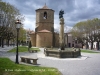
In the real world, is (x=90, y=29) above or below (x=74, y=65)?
above

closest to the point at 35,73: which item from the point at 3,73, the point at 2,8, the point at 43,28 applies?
the point at 3,73

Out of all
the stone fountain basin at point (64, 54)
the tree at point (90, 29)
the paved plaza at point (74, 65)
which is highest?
the tree at point (90, 29)

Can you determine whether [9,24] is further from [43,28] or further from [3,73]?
[3,73]

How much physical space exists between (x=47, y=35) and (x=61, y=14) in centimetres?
2642

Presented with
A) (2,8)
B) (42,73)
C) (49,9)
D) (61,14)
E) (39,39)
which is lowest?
(42,73)

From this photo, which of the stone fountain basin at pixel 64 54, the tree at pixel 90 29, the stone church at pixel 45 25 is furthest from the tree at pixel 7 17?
the tree at pixel 90 29

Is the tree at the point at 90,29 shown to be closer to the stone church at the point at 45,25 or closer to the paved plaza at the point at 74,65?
the stone church at the point at 45,25

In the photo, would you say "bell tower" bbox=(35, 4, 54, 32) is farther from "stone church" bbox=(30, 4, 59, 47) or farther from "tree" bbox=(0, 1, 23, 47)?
"tree" bbox=(0, 1, 23, 47)

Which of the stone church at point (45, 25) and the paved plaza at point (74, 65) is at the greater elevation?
the stone church at point (45, 25)

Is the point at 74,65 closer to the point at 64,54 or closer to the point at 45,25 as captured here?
the point at 64,54

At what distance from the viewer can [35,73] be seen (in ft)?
28.6

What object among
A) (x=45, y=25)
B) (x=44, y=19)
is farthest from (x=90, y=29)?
(x=44, y=19)

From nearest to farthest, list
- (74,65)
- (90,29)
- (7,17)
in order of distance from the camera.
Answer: (74,65), (7,17), (90,29)

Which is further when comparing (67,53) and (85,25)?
(85,25)
